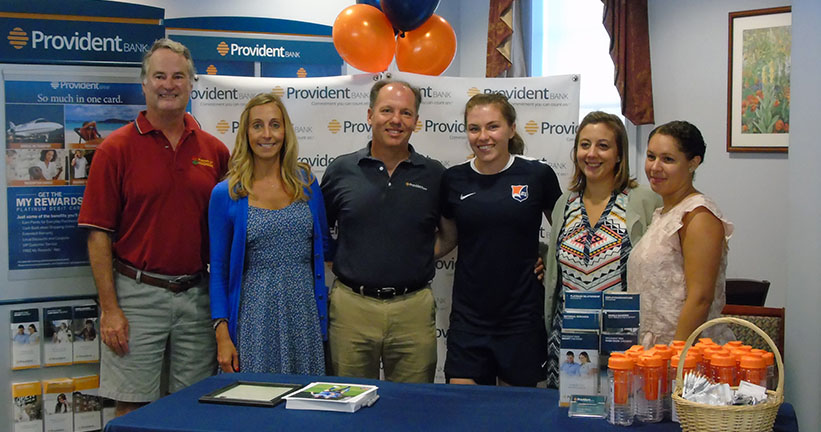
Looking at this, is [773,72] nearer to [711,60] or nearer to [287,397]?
[711,60]

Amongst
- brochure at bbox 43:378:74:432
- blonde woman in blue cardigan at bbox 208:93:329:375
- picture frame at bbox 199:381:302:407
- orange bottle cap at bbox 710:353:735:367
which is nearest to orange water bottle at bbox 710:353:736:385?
orange bottle cap at bbox 710:353:735:367

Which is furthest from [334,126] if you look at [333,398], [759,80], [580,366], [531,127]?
[759,80]

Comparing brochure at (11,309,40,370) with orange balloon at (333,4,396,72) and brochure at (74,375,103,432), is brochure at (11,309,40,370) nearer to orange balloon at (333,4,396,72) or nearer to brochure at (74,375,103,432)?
brochure at (74,375,103,432)

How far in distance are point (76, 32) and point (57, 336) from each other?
130 cm

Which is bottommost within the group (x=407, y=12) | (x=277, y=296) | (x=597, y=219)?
(x=277, y=296)

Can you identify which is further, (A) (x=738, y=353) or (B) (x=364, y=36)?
(B) (x=364, y=36)

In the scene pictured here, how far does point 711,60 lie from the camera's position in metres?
4.67

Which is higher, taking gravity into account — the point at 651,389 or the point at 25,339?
the point at 651,389

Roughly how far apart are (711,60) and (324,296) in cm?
308

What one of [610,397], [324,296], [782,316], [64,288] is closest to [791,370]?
[782,316]

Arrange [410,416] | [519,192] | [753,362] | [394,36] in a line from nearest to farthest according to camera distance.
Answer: [753,362] → [410,416] → [519,192] → [394,36]

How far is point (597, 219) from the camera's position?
262cm

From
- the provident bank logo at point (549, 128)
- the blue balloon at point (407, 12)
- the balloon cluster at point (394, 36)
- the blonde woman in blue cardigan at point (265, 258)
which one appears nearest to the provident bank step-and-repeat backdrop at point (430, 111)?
the provident bank logo at point (549, 128)

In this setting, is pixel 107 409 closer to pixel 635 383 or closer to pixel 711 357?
pixel 635 383
